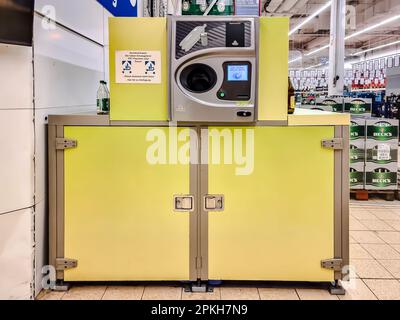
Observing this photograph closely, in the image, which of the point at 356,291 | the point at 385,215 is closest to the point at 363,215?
the point at 385,215

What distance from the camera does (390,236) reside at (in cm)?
Result: 410

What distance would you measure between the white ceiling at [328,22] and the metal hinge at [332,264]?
37.7ft

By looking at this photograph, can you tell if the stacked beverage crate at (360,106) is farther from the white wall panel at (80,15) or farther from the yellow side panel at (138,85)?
the yellow side panel at (138,85)

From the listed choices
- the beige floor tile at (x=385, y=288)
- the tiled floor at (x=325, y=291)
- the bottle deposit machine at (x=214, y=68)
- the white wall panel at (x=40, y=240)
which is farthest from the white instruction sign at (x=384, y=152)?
the white wall panel at (x=40, y=240)

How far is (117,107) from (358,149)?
3.88m

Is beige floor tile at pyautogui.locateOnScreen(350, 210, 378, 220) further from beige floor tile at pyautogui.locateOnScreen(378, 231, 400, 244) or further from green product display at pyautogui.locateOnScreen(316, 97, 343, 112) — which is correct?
green product display at pyautogui.locateOnScreen(316, 97, 343, 112)

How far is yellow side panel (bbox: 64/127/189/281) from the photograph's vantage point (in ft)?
9.02

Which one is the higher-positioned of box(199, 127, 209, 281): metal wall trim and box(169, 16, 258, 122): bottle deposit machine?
box(169, 16, 258, 122): bottle deposit machine

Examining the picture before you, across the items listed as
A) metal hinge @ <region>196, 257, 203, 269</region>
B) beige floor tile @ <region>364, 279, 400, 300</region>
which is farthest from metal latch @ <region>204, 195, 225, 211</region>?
beige floor tile @ <region>364, 279, 400, 300</region>

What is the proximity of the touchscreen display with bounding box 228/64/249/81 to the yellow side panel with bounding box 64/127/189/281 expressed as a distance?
1.67ft

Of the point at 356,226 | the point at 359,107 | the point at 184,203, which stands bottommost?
the point at 356,226

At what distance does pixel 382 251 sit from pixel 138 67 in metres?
2.39

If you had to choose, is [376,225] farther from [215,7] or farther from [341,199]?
[215,7]

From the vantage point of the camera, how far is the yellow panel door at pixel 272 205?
2.75 metres
